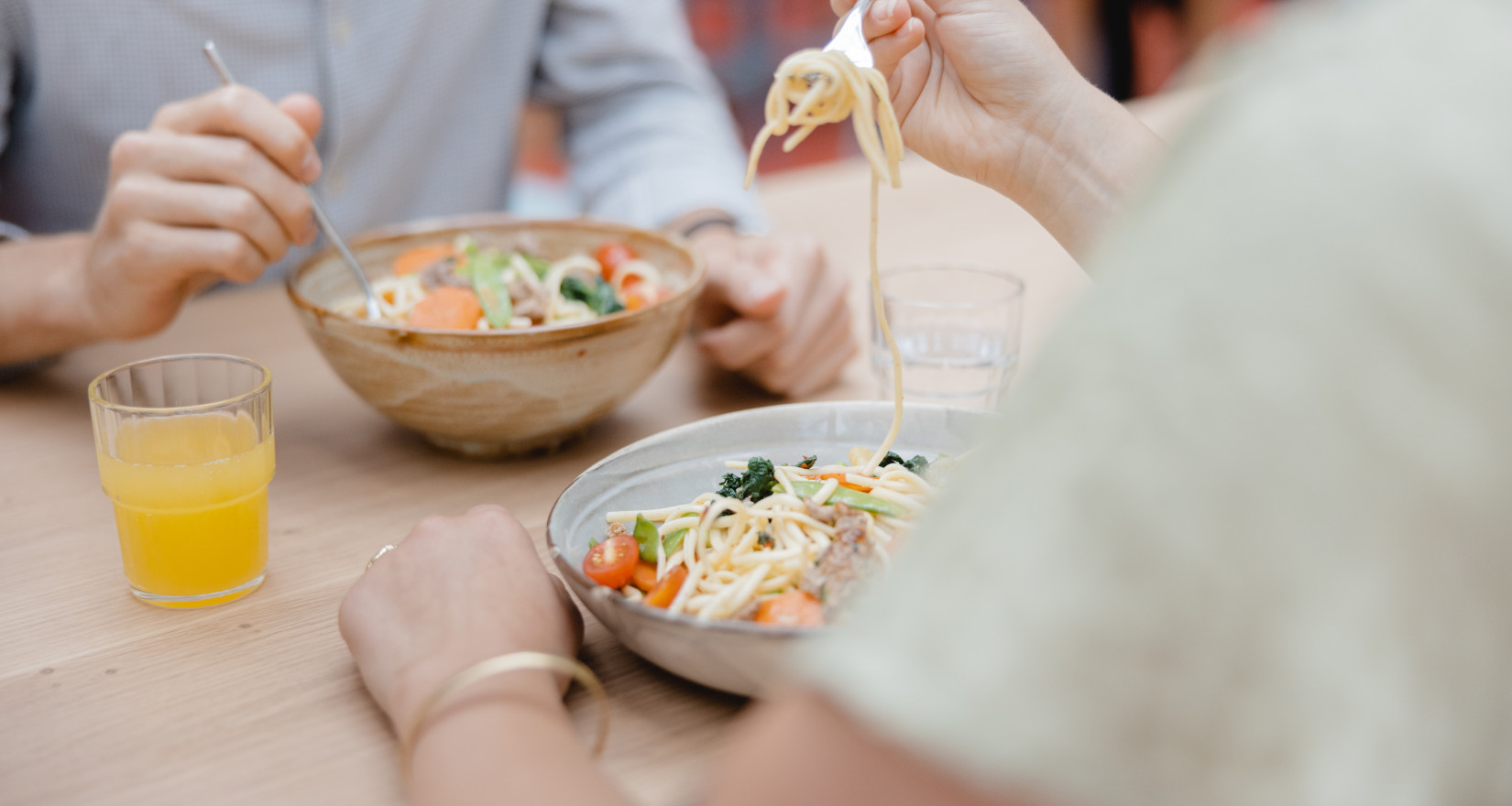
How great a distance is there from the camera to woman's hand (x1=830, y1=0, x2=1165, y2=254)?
3.99 feet

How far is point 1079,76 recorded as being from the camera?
1.23 m

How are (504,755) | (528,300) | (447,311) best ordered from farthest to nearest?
(528,300) → (447,311) → (504,755)

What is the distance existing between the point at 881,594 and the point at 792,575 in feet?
1.60

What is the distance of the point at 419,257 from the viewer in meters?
1.58

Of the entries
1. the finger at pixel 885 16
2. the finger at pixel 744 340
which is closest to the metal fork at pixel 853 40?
the finger at pixel 885 16

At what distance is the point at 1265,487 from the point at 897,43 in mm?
886

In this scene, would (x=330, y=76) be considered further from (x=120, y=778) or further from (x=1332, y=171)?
(x=1332, y=171)

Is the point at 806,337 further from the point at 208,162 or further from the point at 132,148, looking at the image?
the point at 132,148

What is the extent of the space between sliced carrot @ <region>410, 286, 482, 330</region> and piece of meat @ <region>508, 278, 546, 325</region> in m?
0.06

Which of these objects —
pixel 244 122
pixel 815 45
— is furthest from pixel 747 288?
pixel 815 45

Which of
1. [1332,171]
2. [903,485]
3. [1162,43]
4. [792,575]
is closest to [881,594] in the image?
[1332,171]

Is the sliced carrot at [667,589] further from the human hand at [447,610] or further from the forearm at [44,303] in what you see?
the forearm at [44,303]

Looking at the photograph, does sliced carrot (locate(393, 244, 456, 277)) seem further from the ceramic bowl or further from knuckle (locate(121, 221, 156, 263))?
the ceramic bowl

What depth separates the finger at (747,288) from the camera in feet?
4.93
